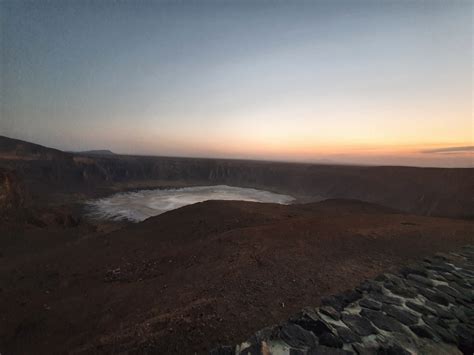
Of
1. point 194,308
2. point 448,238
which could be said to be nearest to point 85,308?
point 194,308

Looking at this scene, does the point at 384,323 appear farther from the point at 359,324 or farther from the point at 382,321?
the point at 359,324

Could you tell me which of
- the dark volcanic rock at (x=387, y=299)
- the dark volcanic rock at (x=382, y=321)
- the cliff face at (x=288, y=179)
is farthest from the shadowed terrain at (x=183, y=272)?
the cliff face at (x=288, y=179)

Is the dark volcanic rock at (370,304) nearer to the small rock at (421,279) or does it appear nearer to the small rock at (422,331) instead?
the small rock at (422,331)

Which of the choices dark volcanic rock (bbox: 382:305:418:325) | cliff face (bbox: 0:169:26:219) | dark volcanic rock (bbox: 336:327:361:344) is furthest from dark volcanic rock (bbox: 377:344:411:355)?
cliff face (bbox: 0:169:26:219)

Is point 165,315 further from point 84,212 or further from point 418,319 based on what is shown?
point 84,212


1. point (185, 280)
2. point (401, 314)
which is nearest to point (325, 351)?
point (401, 314)

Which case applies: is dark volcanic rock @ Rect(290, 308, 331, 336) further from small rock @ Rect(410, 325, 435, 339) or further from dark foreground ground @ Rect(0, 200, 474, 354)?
dark foreground ground @ Rect(0, 200, 474, 354)

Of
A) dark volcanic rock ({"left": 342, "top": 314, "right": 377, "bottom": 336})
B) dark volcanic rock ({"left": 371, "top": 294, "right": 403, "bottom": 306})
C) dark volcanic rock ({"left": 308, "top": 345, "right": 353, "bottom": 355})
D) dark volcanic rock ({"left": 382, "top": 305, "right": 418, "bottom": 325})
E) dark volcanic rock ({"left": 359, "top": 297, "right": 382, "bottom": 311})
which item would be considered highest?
dark volcanic rock ({"left": 308, "top": 345, "right": 353, "bottom": 355})

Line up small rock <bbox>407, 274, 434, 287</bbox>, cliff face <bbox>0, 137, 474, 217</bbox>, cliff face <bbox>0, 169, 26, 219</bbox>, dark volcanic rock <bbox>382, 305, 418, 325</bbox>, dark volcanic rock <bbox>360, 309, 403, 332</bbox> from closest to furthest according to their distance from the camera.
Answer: dark volcanic rock <bbox>360, 309, 403, 332</bbox>
dark volcanic rock <bbox>382, 305, 418, 325</bbox>
small rock <bbox>407, 274, 434, 287</bbox>
cliff face <bbox>0, 169, 26, 219</bbox>
cliff face <bbox>0, 137, 474, 217</bbox>
